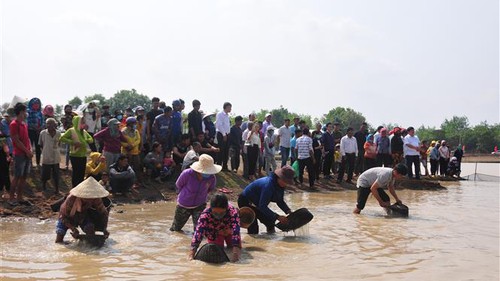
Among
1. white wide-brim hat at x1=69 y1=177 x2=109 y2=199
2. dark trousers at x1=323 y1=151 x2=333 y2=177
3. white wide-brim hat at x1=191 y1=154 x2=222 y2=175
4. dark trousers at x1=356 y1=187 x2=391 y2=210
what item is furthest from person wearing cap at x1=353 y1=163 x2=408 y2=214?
dark trousers at x1=323 y1=151 x2=333 y2=177

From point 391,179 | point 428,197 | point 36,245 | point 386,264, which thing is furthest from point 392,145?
point 36,245

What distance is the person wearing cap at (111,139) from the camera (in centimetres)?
1295

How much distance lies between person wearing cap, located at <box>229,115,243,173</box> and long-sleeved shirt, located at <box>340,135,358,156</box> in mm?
3531

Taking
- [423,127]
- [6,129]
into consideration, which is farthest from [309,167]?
[423,127]

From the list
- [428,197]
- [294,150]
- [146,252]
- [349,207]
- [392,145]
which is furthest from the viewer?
[392,145]

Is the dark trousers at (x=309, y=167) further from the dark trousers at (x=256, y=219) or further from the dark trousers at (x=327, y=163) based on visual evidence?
the dark trousers at (x=256, y=219)

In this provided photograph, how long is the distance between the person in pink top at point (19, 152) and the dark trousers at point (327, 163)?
998 cm

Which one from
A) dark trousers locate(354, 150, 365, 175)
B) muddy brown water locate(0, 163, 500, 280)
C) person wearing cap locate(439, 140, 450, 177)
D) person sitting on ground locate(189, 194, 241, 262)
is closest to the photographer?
muddy brown water locate(0, 163, 500, 280)

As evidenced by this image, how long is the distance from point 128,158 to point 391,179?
6.30 m

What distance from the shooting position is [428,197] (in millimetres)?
16156

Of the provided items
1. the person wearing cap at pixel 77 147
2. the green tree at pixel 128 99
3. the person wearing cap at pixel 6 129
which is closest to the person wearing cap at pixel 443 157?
the person wearing cap at pixel 77 147

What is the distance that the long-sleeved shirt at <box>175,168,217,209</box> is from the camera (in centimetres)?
877

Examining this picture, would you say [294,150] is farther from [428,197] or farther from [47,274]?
[47,274]

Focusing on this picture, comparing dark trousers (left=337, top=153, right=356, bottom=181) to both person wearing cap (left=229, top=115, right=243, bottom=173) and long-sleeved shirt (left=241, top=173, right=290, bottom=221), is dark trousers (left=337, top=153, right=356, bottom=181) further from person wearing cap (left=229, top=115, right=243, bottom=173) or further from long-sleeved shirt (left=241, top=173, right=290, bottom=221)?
long-sleeved shirt (left=241, top=173, right=290, bottom=221)
